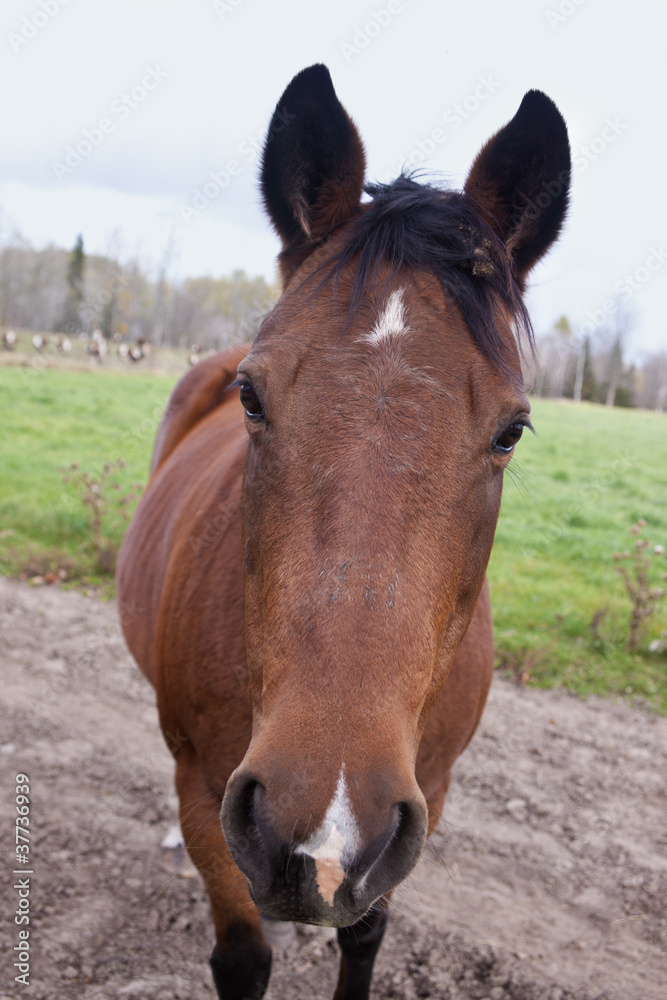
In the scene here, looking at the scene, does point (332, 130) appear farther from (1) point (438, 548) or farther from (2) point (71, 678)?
(2) point (71, 678)

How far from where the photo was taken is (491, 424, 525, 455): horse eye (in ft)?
6.18

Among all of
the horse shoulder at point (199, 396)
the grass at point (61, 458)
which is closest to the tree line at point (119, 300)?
the grass at point (61, 458)

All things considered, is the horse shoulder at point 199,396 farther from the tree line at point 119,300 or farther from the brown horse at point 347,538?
the tree line at point 119,300

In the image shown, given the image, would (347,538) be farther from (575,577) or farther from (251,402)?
(575,577)

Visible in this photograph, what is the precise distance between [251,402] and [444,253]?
28.2 inches

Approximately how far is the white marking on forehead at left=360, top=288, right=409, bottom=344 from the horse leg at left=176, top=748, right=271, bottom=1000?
68.4 inches

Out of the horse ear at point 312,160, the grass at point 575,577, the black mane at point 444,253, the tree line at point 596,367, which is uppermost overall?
the tree line at point 596,367

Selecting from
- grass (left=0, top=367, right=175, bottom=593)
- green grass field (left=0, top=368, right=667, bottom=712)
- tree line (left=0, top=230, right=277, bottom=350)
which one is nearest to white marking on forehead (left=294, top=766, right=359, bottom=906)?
green grass field (left=0, top=368, right=667, bottom=712)

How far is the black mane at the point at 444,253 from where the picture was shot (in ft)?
6.33

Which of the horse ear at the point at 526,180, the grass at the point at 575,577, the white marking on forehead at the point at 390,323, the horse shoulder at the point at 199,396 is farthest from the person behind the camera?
the grass at the point at 575,577

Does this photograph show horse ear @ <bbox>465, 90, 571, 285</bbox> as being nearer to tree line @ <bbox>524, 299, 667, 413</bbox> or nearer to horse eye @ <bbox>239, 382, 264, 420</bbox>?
horse eye @ <bbox>239, 382, 264, 420</bbox>

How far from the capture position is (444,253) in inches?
78.4

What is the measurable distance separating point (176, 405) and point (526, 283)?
3.30 m

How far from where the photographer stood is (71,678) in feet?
18.3
